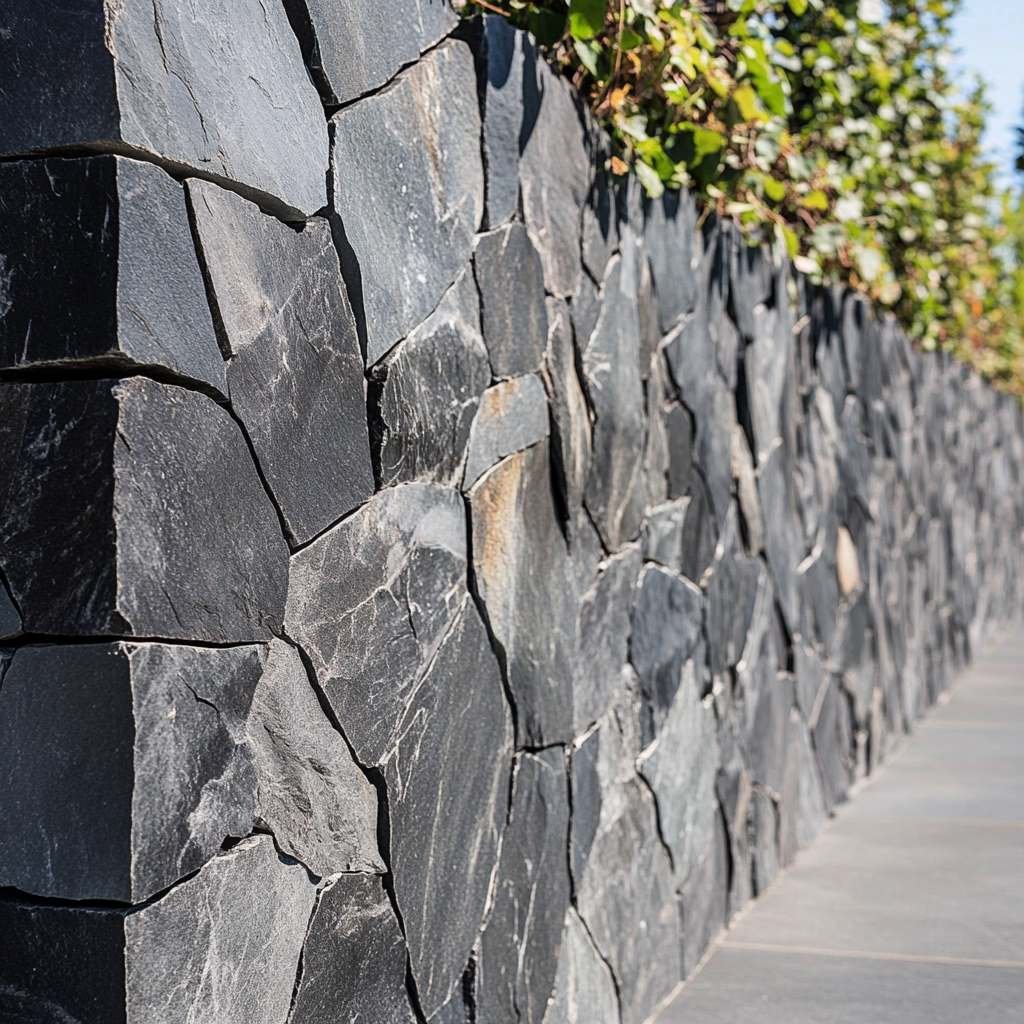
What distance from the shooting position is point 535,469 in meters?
2.86

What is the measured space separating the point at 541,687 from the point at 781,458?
2.29 meters

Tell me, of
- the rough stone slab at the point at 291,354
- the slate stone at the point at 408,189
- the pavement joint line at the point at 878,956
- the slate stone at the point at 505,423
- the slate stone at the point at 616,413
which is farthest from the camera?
the pavement joint line at the point at 878,956

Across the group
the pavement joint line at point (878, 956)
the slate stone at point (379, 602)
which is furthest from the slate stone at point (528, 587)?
the pavement joint line at point (878, 956)

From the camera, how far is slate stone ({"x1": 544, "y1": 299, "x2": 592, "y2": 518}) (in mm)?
2943

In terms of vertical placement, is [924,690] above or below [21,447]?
below

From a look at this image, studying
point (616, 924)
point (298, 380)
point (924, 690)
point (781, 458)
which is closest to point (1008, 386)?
point (924, 690)

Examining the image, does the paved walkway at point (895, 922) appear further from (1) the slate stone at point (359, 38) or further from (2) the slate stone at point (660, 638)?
(1) the slate stone at point (359, 38)

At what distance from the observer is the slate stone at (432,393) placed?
2.24 m

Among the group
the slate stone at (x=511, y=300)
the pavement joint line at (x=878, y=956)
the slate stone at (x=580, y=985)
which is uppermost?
the slate stone at (x=511, y=300)

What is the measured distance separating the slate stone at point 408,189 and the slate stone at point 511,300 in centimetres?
8

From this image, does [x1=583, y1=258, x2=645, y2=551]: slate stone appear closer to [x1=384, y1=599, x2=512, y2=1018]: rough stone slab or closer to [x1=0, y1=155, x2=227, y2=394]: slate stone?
[x1=384, y1=599, x2=512, y2=1018]: rough stone slab

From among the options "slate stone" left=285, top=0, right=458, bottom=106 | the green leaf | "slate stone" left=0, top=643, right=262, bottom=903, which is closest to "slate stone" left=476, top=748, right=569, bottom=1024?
"slate stone" left=0, top=643, right=262, bottom=903

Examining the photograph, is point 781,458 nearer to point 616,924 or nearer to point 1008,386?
point 616,924

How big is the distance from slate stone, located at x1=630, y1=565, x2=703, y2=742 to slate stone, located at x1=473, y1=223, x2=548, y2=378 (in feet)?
2.83
